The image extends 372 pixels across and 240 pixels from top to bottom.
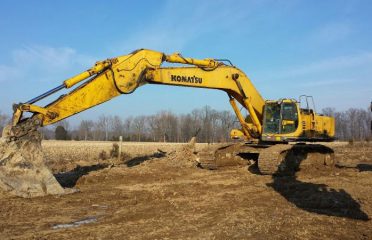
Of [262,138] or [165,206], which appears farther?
[262,138]

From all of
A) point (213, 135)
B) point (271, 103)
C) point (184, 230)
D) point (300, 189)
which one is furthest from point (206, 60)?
point (213, 135)

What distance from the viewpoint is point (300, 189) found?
11633 mm

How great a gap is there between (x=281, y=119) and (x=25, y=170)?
971 centimetres

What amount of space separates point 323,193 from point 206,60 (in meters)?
6.69

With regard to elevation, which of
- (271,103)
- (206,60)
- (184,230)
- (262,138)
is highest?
(206,60)

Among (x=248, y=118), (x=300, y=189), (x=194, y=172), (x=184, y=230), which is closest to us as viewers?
(x=184, y=230)

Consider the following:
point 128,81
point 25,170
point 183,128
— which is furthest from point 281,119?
point 183,128

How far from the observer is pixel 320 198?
393 inches

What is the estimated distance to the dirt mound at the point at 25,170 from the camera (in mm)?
10273

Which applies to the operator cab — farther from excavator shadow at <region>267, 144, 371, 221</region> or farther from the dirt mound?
the dirt mound

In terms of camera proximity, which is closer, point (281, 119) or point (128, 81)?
point (128, 81)

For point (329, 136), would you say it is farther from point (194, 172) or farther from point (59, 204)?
point (59, 204)

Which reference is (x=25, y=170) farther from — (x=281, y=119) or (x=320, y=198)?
(x=281, y=119)

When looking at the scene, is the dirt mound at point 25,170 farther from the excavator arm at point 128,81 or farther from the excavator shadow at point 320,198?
the excavator shadow at point 320,198
